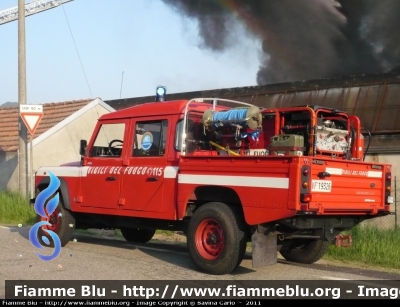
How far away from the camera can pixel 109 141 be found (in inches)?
393

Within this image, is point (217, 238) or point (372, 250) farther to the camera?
point (372, 250)

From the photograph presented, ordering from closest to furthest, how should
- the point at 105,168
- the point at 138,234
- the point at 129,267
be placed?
the point at 129,267, the point at 105,168, the point at 138,234

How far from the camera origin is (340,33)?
31.6 metres

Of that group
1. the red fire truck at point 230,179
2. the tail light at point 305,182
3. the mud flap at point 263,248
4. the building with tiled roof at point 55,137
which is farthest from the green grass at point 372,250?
the building with tiled roof at point 55,137

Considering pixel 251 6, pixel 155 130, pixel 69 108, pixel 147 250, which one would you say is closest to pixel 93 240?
pixel 147 250

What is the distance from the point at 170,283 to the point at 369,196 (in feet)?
9.39

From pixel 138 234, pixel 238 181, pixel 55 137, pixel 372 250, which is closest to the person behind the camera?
pixel 238 181

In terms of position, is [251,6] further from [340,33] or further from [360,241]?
[360,241]

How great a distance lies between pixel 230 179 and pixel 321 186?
1.13m

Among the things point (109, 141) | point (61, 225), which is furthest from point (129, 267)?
point (109, 141)

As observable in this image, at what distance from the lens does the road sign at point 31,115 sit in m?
15.5

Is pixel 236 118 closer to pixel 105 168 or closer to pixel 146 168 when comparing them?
pixel 146 168

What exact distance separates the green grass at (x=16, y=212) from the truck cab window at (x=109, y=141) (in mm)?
4786

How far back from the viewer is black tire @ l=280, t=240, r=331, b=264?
903cm
